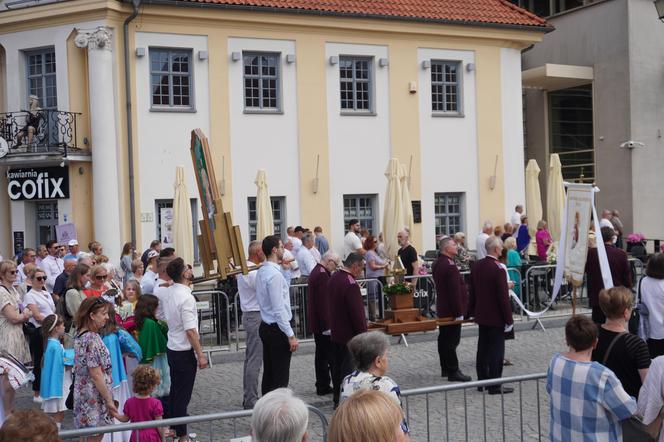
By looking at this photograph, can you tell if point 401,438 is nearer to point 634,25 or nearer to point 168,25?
point 168,25

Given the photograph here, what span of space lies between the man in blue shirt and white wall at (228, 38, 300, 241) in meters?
13.7

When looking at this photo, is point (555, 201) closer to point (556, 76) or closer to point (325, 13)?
point (325, 13)

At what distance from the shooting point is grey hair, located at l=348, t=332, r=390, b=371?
20.4ft

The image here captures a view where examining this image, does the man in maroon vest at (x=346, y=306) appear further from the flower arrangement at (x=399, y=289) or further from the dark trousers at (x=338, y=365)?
the flower arrangement at (x=399, y=289)

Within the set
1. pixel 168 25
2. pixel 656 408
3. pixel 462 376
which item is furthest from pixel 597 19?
pixel 656 408

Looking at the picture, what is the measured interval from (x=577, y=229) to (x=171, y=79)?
14.7 metres

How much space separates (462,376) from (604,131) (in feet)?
73.8

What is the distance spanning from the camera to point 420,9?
1064 inches

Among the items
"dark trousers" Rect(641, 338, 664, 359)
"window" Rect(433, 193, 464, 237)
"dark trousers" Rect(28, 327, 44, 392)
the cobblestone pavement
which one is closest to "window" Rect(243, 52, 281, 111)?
"window" Rect(433, 193, 464, 237)

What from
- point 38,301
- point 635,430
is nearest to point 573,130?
point 38,301

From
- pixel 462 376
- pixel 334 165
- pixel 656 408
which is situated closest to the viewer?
pixel 656 408

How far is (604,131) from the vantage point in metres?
32.5

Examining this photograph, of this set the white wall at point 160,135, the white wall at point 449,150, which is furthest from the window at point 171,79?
the white wall at point 449,150

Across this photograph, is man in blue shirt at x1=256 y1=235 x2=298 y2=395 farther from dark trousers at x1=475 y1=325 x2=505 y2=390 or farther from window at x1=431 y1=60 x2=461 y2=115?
window at x1=431 y1=60 x2=461 y2=115
